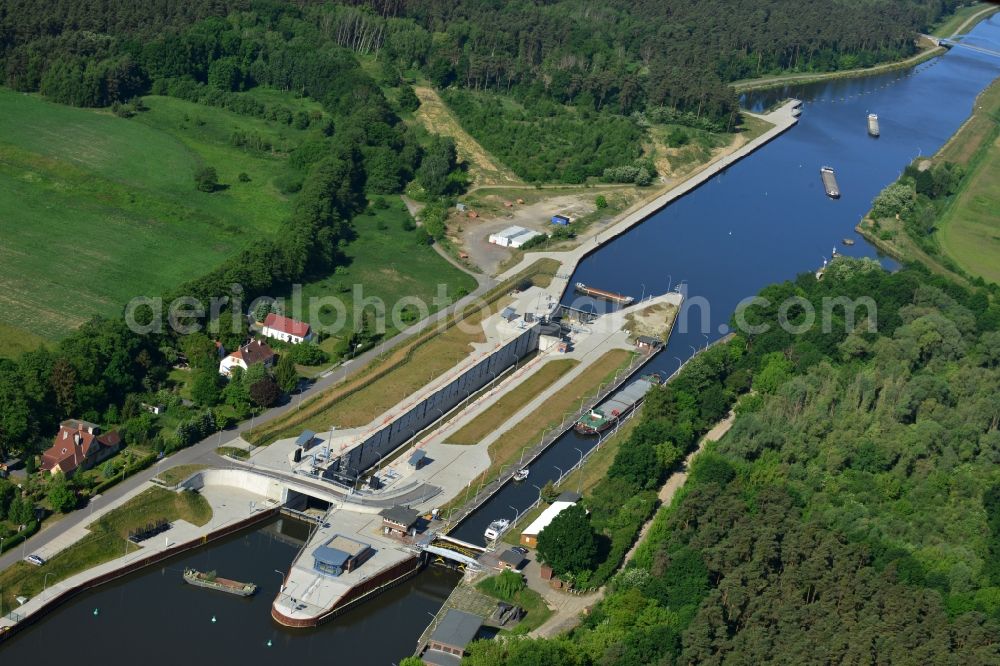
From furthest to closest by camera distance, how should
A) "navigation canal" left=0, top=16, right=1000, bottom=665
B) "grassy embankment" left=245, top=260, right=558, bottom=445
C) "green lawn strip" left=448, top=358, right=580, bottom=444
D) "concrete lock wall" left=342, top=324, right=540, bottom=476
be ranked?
"green lawn strip" left=448, top=358, right=580, bottom=444 → "grassy embankment" left=245, top=260, right=558, bottom=445 → "concrete lock wall" left=342, top=324, right=540, bottom=476 → "navigation canal" left=0, top=16, right=1000, bottom=665

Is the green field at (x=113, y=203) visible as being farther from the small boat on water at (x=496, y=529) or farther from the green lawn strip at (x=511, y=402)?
the small boat on water at (x=496, y=529)

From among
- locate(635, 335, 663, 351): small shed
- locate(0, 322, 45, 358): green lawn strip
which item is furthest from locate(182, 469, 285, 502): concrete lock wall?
locate(635, 335, 663, 351): small shed

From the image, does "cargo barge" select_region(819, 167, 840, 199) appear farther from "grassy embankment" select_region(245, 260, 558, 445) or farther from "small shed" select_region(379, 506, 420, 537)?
"small shed" select_region(379, 506, 420, 537)

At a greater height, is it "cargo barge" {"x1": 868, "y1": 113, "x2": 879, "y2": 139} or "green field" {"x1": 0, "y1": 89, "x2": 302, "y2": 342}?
"green field" {"x1": 0, "y1": 89, "x2": 302, "y2": 342}

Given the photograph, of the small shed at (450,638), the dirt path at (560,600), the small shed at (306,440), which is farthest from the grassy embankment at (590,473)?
the small shed at (306,440)

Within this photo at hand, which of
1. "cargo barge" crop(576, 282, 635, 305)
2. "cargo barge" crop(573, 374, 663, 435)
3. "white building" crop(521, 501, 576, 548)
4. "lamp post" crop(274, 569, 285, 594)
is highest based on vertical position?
"white building" crop(521, 501, 576, 548)

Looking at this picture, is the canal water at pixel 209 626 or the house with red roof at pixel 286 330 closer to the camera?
→ the canal water at pixel 209 626
